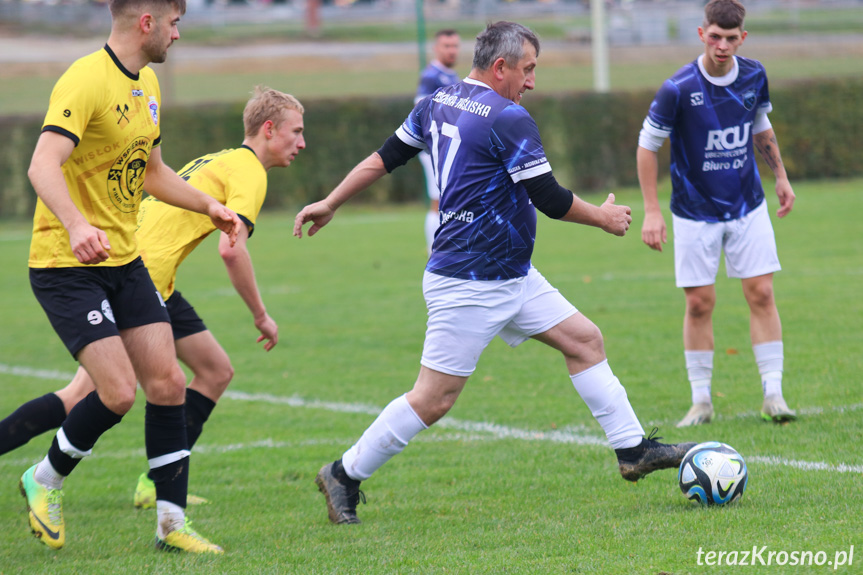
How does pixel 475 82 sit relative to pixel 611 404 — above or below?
above

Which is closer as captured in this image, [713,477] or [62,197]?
[62,197]

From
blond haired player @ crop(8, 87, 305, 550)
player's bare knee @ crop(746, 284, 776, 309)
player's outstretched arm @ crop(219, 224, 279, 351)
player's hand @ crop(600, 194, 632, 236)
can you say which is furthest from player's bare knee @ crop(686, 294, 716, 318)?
player's outstretched arm @ crop(219, 224, 279, 351)

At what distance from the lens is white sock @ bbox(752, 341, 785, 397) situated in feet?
19.5

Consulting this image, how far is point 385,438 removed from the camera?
4531mm

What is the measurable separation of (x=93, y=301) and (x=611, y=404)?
2304mm

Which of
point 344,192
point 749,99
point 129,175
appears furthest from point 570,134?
point 129,175

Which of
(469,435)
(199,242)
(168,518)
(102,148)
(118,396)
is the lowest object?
(469,435)

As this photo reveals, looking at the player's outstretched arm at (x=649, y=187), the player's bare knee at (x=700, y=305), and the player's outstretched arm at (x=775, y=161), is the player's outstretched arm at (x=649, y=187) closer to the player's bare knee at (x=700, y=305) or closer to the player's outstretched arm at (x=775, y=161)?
the player's bare knee at (x=700, y=305)

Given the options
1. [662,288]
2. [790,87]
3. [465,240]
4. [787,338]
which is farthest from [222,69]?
[465,240]

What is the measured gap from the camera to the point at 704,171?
5980mm

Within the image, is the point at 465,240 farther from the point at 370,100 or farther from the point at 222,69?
the point at 222,69

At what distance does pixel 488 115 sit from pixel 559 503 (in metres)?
1.81

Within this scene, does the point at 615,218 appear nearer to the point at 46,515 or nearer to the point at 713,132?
the point at 713,132

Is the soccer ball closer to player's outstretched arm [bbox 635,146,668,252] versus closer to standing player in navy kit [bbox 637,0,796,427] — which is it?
standing player in navy kit [bbox 637,0,796,427]
